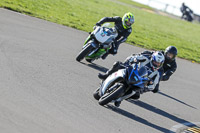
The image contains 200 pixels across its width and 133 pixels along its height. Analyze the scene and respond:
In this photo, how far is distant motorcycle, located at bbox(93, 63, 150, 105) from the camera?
310 inches

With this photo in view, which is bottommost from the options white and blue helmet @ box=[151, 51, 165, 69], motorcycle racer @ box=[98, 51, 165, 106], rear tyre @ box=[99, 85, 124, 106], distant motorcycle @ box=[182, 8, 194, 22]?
distant motorcycle @ box=[182, 8, 194, 22]

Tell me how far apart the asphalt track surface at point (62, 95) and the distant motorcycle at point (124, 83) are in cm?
31

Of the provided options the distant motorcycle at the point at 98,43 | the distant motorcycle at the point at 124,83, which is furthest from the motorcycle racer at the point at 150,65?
the distant motorcycle at the point at 98,43

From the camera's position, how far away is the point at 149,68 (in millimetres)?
8695

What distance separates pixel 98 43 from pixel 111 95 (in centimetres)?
389

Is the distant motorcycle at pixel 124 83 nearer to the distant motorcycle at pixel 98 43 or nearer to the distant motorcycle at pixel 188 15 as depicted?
the distant motorcycle at pixel 98 43

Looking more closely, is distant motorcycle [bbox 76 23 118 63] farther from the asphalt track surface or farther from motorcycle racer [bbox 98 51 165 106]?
motorcycle racer [bbox 98 51 165 106]

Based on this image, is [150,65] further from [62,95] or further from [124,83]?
[62,95]

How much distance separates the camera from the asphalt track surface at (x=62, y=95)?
647 centimetres

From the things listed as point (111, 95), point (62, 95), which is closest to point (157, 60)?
point (111, 95)

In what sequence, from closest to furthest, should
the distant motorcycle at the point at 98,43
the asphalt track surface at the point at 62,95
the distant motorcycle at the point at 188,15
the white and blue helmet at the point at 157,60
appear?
the asphalt track surface at the point at 62,95 → the white and blue helmet at the point at 157,60 → the distant motorcycle at the point at 98,43 → the distant motorcycle at the point at 188,15

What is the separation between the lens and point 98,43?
11.6 metres

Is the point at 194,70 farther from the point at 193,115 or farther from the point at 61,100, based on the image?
the point at 61,100

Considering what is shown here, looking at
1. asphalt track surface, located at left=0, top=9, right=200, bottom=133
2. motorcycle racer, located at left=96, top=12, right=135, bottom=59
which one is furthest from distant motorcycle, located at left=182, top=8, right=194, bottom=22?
motorcycle racer, located at left=96, top=12, right=135, bottom=59
